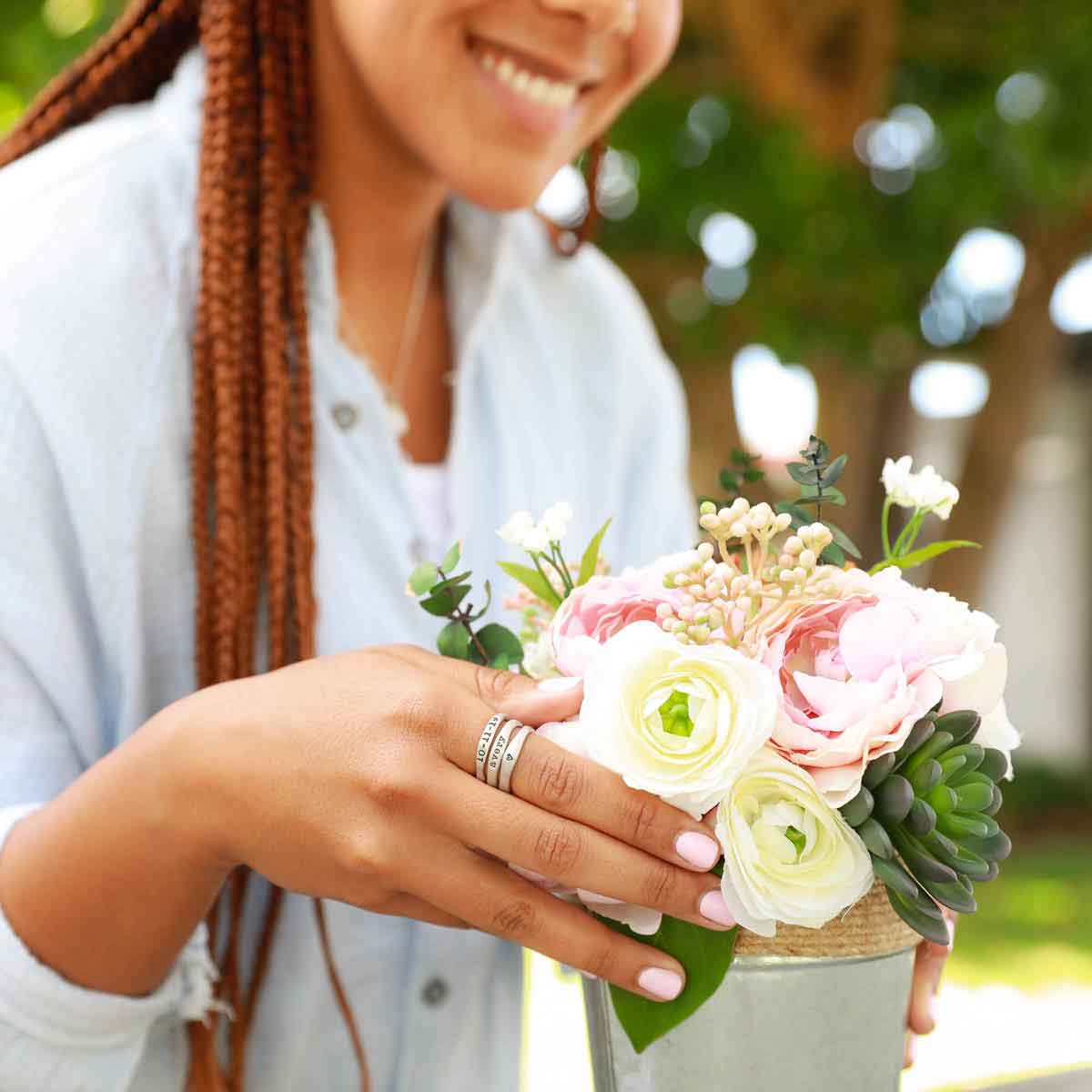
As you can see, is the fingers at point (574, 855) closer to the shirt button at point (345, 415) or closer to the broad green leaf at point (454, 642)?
the broad green leaf at point (454, 642)

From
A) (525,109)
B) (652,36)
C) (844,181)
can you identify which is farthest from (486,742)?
(844,181)

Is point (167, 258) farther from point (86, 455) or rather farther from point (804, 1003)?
point (804, 1003)

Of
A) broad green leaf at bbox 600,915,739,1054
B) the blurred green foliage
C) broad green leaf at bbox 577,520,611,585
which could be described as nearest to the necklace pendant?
broad green leaf at bbox 577,520,611,585

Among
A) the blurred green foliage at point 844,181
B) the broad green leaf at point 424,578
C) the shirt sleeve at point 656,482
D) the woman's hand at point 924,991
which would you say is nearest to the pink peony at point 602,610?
the broad green leaf at point 424,578

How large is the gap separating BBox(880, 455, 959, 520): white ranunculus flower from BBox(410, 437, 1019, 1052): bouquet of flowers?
0.26ft

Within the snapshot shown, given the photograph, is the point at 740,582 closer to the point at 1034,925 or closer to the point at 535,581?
the point at 535,581

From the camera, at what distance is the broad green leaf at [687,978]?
0.99 m

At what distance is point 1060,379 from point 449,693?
1011cm

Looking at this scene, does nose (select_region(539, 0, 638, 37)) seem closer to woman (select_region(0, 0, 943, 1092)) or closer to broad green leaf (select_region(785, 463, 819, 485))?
woman (select_region(0, 0, 943, 1092))

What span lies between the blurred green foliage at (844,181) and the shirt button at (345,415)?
12.8ft

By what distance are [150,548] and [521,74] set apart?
0.69 m

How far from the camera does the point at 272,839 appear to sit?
1.05 meters

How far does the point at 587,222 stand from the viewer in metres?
2.05

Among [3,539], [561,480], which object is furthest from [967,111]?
[3,539]
